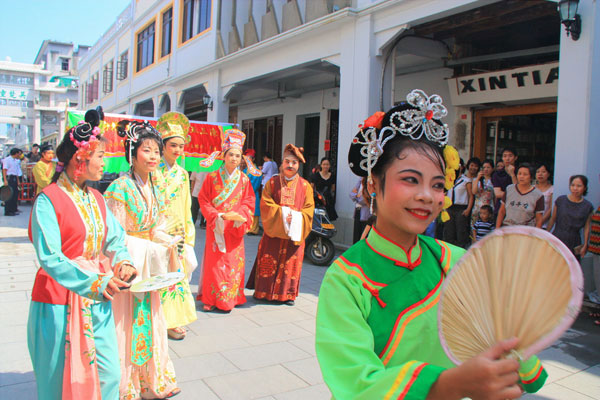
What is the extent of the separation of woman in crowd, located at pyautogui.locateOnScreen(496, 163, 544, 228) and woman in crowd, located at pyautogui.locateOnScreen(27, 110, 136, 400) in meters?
4.75

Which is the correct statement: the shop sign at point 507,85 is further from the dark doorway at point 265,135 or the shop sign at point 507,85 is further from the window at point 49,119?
the window at point 49,119

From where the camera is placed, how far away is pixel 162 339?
3039mm

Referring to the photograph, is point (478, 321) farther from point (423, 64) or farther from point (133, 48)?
point (133, 48)

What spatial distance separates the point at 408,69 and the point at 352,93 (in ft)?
7.03

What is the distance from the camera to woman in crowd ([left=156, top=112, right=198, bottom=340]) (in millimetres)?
3818

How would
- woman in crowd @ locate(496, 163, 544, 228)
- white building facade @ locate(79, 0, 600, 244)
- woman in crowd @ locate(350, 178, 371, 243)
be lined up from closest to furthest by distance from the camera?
white building facade @ locate(79, 0, 600, 244) → woman in crowd @ locate(496, 163, 544, 228) → woman in crowd @ locate(350, 178, 371, 243)

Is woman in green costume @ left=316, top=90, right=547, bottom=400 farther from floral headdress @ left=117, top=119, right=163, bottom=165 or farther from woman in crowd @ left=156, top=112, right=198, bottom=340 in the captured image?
woman in crowd @ left=156, top=112, right=198, bottom=340

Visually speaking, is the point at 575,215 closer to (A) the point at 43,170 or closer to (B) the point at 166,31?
(A) the point at 43,170

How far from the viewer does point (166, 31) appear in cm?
1698

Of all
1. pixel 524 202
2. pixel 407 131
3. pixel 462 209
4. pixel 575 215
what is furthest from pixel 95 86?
pixel 407 131

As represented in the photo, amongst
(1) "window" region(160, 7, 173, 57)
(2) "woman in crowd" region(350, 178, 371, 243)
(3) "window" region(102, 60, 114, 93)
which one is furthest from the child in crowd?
(3) "window" region(102, 60, 114, 93)

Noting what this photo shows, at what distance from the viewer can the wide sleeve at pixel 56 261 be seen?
2.10m

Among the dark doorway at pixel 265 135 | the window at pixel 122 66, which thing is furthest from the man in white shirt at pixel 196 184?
the window at pixel 122 66

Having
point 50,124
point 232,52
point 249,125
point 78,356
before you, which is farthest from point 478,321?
point 50,124
